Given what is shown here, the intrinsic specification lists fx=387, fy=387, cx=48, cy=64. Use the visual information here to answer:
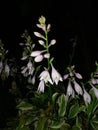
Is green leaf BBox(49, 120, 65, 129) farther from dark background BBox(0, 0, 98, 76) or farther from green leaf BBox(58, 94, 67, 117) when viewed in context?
dark background BBox(0, 0, 98, 76)

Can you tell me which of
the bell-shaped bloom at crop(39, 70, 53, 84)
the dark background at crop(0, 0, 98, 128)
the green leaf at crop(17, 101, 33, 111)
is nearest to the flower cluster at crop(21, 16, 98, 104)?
the bell-shaped bloom at crop(39, 70, 53, 84)

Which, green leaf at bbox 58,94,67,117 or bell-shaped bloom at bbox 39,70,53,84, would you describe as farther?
green leaf at bbox 58,94,67,117

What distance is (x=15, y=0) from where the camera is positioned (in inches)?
193

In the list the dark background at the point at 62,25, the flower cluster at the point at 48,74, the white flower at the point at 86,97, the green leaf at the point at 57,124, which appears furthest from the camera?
the dark background at the point at 62,25

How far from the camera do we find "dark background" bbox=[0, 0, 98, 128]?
16.3ft

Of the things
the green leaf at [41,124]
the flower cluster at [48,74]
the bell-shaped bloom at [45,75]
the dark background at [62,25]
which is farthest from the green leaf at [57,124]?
the dark background at [62,25]

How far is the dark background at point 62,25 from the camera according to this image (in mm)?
4957

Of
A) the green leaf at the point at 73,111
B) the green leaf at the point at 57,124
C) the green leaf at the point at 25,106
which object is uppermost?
the green leaf at the point at 25,106

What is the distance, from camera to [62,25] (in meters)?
5.17

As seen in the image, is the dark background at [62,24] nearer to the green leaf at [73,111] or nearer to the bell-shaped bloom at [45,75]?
the green leaf at [73,111]

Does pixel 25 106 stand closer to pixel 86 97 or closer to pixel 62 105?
pixel 62 105

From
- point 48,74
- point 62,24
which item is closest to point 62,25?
point 62,24

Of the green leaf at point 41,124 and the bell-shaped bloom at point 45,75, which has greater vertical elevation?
the bell-shaped bloom at point 45,75

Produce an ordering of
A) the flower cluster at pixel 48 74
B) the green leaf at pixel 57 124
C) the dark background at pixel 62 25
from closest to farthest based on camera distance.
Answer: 1. the flower cluster at pixel 48 74
2. the green leaf at pixel 57 124
3. the dark background at pixel 62 25
